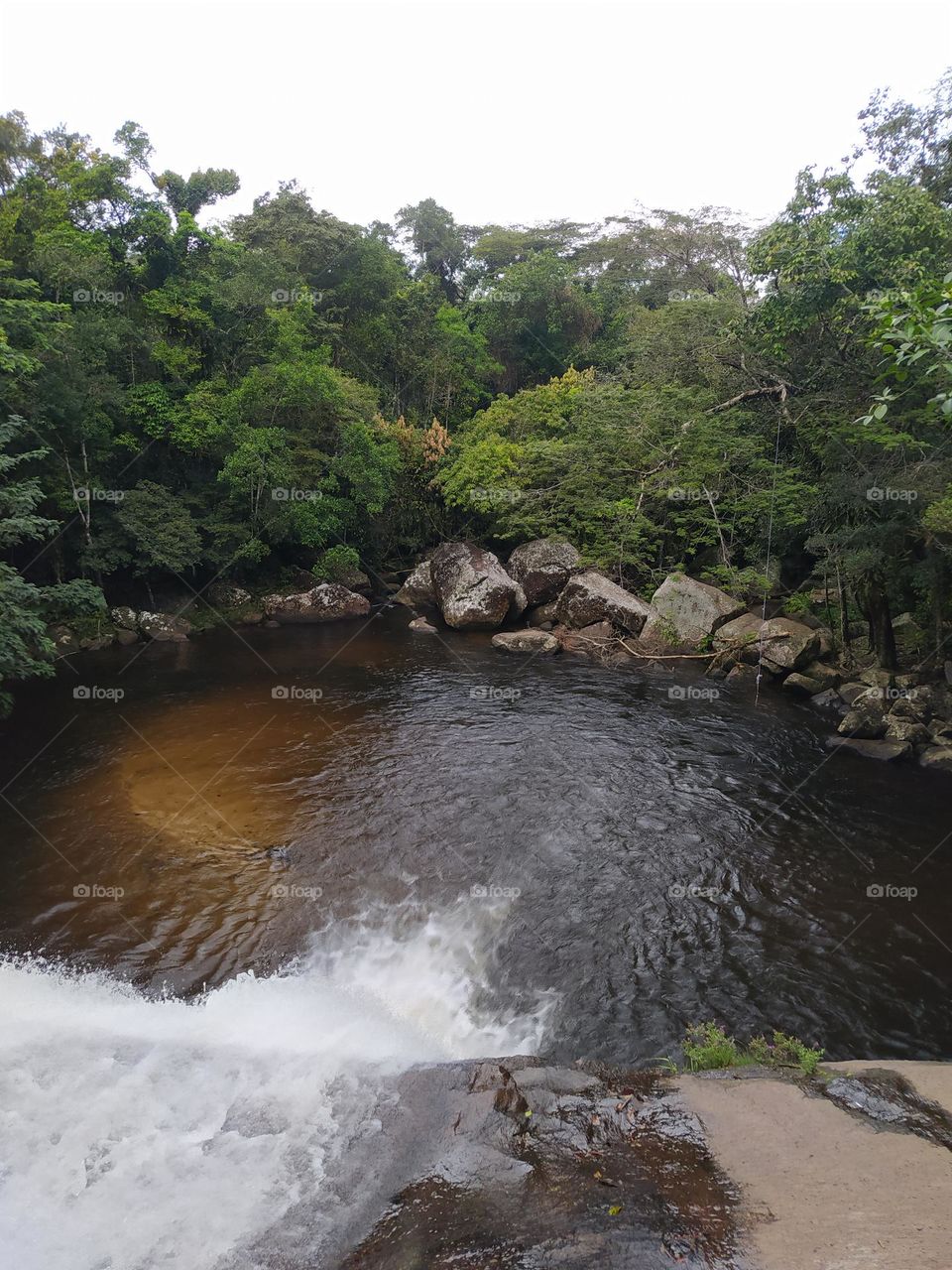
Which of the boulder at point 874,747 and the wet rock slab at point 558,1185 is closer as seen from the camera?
the wet rock slab at point 558,1185

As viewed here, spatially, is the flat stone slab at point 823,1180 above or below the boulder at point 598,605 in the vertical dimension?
below

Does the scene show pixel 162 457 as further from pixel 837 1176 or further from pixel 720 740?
pixel 837 1176

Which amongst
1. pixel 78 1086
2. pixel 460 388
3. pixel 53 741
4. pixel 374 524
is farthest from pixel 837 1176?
pixel 460 388

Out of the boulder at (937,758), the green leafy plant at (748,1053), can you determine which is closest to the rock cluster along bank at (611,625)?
the boulder at (937,758)

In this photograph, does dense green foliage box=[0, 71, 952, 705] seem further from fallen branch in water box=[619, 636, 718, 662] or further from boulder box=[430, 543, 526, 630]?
fallen branch in water box=[619, 636, 718, 662]

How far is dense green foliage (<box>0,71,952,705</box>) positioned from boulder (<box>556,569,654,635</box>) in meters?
Answer: 1.06

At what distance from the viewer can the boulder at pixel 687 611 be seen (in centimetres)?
1769

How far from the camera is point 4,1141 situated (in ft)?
14.7

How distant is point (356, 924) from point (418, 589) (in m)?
17.4

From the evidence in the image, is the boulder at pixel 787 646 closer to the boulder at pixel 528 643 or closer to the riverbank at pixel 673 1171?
the boulder at pixel 528 643

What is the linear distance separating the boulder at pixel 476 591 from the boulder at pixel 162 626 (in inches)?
303

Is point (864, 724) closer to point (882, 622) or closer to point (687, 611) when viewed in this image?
point (882, 622)

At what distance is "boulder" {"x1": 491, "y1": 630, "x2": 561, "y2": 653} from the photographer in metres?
18.3

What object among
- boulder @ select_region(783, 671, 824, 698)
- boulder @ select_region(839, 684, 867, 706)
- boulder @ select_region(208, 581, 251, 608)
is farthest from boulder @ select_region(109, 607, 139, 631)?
boulder @ select_region(839, 684, 867, 706)
